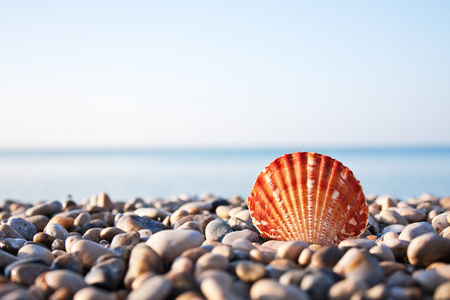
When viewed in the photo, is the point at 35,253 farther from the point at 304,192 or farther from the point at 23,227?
the point at 304,192

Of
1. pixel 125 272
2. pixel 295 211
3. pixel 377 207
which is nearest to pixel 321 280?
pixel 125 272

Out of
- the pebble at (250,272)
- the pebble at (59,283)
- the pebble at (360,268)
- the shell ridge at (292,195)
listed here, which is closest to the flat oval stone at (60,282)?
the pebble at (59,283)

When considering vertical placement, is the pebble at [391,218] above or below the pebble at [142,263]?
below

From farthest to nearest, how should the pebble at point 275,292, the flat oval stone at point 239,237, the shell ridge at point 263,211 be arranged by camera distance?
the shell ridge at point 263,211 → the flat oval stone at point 239,237 → the pebble at point 275,292

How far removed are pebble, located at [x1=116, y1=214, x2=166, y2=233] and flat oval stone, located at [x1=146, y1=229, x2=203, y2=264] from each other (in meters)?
1.17

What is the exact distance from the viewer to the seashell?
3.04 meters

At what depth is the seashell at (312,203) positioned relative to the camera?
3035mm

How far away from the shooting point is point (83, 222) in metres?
4.04

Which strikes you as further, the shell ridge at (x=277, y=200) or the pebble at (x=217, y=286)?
the shell ridge at (x=277, y=200)

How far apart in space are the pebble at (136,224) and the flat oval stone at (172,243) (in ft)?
3.85

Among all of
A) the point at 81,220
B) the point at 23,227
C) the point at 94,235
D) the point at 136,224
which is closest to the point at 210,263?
the point at 94,235

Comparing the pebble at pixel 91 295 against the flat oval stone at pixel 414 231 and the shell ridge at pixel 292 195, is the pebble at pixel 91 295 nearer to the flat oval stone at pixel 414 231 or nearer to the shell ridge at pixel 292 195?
the shell ridge at pixel 292 195

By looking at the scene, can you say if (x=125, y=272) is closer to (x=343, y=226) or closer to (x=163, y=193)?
(x=343, y=226)

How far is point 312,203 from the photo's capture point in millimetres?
3086
